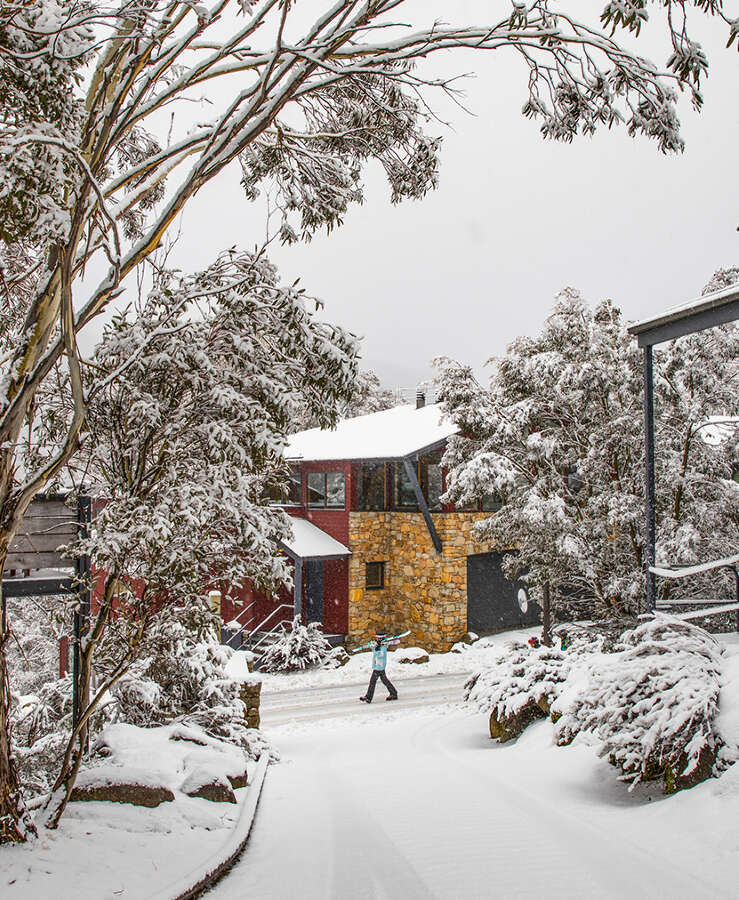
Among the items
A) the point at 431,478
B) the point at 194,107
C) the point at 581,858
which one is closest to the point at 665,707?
the point at 581,858

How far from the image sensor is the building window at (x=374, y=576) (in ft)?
63.4

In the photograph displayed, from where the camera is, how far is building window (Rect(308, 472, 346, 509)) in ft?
64.9

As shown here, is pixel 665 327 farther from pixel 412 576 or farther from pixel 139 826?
pixel 412 576

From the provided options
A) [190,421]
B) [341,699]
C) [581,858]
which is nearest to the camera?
[581,858]

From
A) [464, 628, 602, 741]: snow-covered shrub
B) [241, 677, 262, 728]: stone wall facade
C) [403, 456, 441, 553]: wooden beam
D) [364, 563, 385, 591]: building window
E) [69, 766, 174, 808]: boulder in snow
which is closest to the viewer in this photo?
[69, 766, 174, 808]: boulder in snow

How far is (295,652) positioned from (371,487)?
18.1 ft

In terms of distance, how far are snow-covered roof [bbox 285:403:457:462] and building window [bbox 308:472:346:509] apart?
79cm

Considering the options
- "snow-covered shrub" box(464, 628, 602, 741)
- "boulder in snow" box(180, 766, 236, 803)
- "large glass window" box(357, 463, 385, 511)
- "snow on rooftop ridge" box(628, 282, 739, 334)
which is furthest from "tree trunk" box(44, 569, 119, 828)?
"large glass window" box(357, 463, 385, 511)

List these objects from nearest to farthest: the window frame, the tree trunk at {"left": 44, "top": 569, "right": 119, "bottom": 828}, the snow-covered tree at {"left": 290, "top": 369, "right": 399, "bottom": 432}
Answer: the tree trunk at {"left": 44, "top": 569, "right": 119, "bottom": 828} < the window frame < the snow-covered tree at {"left": 290, "top": 369, "right": 399, "bottom": 432}

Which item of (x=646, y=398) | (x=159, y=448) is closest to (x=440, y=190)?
(x=646, y=398)

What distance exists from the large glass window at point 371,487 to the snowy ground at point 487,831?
11.5m

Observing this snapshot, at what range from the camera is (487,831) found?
491cm

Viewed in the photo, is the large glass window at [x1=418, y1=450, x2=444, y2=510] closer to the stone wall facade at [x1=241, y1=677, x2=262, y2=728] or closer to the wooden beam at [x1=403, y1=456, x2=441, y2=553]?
the wooden beam at [x1=403, y1=456, x2=441, y2=553]

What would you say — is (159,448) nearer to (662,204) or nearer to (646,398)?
(646,398)
